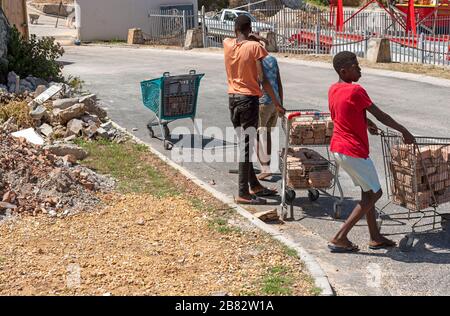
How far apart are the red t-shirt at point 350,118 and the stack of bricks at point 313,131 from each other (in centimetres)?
146

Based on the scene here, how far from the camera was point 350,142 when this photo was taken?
22.6 feet

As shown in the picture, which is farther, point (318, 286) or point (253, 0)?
point (253, 0)

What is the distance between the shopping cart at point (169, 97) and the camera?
1219 cm

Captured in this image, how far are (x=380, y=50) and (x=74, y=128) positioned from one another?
13.3 metres

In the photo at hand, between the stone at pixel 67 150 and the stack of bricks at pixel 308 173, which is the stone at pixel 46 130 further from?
the stack of bricks at pixel 308 173

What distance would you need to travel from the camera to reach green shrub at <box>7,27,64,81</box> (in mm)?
16047

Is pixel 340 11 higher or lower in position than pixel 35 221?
higher

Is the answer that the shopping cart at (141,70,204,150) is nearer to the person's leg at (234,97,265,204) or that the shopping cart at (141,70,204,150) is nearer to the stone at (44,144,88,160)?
the stone at (44,144,88,160)

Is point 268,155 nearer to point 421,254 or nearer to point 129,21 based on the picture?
point 421,254
